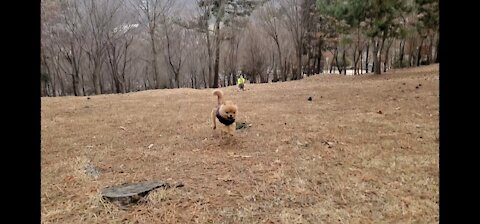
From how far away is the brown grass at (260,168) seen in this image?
8.60 feet

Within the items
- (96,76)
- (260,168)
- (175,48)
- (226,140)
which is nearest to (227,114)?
(226,140)

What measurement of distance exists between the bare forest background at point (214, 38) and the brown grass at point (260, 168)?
12.6 metres

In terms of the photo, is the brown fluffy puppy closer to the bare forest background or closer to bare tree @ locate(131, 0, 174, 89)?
the bare forest background

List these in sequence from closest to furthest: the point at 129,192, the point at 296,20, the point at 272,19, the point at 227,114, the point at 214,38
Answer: the point at 129,192 < the point at 227,114 < the point at 214,38 < the point at 296,20 < the point at 272,19

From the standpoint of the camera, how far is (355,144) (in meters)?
4.46

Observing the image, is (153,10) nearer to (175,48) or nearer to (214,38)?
(214,38)

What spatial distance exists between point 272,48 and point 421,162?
30.1 m

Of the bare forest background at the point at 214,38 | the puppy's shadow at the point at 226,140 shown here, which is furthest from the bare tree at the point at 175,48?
the puppy's shadow at the point at 226,140

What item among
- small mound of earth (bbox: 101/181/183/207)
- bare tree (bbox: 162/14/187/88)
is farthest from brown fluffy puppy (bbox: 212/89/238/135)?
bare tree (bbox: 162/14/187/88)

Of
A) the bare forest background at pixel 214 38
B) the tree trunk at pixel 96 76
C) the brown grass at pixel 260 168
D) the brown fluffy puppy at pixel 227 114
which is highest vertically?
the bare forest background at pixel 214 38

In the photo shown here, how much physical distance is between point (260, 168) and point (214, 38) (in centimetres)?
2195

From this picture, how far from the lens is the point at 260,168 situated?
11.9ft

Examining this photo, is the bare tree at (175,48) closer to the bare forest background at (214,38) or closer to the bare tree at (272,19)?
the bare forest background at (214,38)

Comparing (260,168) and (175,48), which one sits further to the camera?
(175,48)
